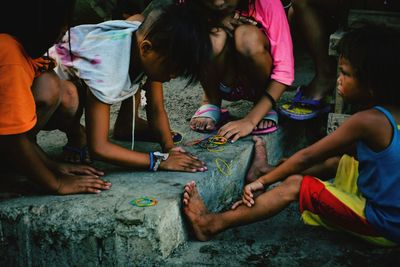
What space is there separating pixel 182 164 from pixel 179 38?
0.61m

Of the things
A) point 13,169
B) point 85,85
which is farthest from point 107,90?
point 13,169

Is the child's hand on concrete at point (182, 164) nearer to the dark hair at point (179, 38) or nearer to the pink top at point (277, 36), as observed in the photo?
the dark hair at point (179, 38)

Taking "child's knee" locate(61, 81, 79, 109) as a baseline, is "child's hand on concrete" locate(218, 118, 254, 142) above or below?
below

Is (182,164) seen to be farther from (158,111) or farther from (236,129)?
(236,129)

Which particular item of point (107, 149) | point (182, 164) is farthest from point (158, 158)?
point (107, 149)

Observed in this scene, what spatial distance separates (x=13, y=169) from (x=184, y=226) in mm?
923

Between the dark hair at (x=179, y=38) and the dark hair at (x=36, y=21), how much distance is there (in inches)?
→ 14.8

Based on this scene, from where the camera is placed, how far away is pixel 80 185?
2.44 m

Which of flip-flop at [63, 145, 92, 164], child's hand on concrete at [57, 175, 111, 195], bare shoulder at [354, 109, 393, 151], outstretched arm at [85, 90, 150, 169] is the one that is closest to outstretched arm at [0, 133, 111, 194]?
child's hand on concrete at [57, 175, 111, 195]

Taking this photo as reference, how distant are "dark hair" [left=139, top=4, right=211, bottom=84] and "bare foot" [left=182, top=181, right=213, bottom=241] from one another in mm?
516

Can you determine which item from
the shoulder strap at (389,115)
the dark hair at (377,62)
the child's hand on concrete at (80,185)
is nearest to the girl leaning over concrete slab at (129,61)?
the child's hand on concrete at (80,185)

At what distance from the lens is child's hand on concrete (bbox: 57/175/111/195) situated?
2.43m

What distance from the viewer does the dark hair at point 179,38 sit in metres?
2.38

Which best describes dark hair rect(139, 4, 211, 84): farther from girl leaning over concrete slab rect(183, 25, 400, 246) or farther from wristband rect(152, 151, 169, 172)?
girl leaning over concrete slab rect(183, 25, 400, 246)
